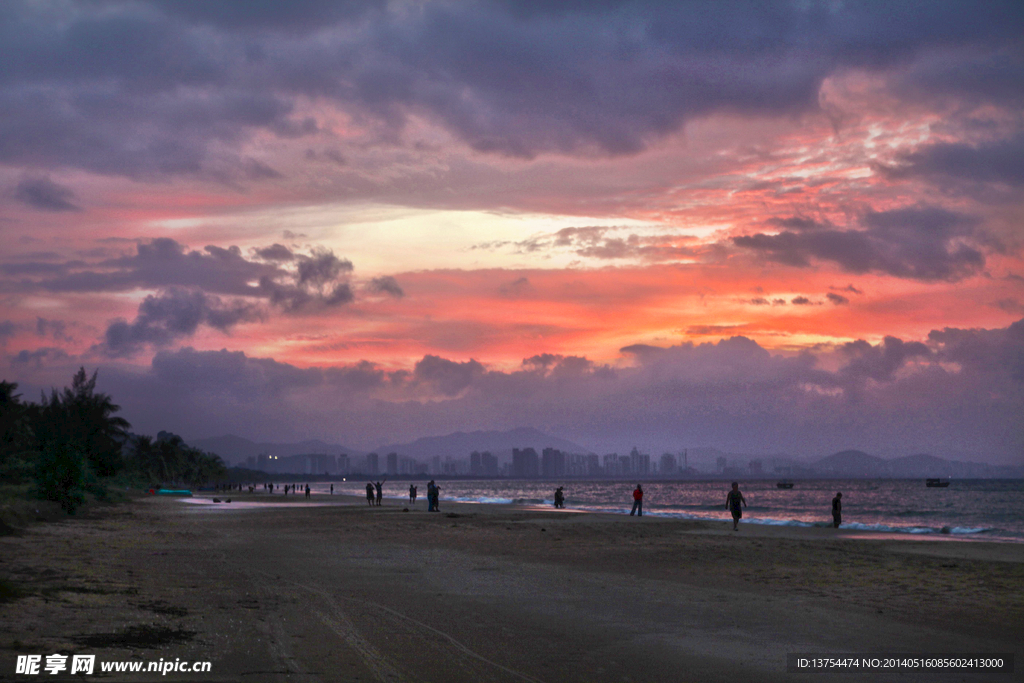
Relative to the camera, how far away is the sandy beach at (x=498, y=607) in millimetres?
8781

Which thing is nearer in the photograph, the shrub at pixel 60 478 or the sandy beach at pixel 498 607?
the sandy beach at pixel 498 607

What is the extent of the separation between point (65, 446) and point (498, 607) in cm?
3376

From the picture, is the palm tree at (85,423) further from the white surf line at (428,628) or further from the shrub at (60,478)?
the white surf line at (428,628)

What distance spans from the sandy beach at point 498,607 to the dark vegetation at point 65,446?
1354 centimetres

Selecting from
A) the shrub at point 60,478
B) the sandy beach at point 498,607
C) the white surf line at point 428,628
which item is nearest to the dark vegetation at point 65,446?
the shrub at point 60,478

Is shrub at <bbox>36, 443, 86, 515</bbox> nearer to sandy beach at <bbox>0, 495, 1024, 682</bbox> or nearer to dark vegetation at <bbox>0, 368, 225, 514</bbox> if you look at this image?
dark vegetation at <bbox>0, 368, 225, 514</bbox>

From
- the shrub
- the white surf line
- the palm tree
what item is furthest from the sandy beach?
the palm tree

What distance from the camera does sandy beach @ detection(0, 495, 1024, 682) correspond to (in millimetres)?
8781

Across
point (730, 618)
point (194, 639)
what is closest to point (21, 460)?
point (194, 639)

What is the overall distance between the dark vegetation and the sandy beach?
44.4ft

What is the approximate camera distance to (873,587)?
15.9 metres

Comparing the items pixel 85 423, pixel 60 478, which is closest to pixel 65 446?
pixel 60 478

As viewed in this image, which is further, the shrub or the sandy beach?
the shrub

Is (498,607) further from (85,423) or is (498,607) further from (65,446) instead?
(85,423)
